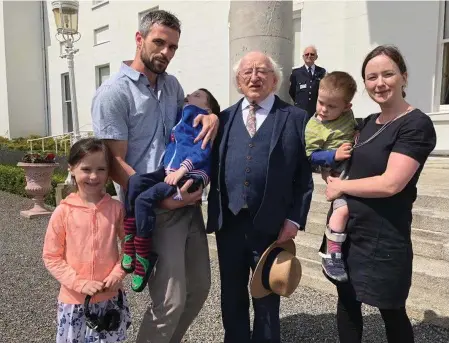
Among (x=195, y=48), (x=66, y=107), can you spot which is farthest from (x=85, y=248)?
(x=66, y=107)

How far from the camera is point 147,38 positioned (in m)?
2.11

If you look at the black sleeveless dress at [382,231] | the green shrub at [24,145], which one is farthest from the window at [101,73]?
the black sleeveless dress at [382,231]

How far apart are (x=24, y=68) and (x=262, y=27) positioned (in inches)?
551

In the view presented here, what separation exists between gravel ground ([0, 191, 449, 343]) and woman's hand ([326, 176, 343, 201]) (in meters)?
1.31

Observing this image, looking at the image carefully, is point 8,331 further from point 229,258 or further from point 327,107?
point 327,107

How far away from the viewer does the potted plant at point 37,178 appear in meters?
7.23

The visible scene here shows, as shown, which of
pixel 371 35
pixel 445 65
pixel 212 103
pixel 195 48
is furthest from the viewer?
pixel 195 48

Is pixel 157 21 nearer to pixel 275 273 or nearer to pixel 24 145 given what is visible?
pixel 275 273

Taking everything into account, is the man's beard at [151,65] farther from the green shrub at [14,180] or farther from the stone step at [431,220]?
the green shrub at [14,180]

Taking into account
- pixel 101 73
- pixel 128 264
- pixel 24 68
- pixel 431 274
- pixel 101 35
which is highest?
pixel 101 35

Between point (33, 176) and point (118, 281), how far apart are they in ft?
19.4

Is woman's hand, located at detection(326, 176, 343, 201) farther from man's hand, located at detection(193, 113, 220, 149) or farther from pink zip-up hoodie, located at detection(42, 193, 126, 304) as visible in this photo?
pink zip-up hoodie, located at detection(42, 193, 126, 304)

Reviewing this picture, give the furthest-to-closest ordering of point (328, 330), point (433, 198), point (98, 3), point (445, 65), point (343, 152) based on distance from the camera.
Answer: point (98, 3)
point (445, 65)
point (433, 198)
point (328, 330)
point (343, 152)

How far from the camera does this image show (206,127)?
2.15 m
